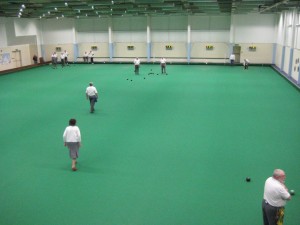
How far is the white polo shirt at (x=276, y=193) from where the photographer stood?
5.58 meters

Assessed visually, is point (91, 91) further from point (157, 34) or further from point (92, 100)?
point (157, 34)

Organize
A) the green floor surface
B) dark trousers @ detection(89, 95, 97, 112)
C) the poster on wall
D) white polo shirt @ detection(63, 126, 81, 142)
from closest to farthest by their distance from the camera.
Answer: the green floor surface → white polo shirt @ detection(63, 126, 81, 142) → dark trousers @ detection(89, 95, 97, 112) → the poster on wall

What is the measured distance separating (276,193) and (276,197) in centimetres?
9

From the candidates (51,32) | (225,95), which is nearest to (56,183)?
(225,95)

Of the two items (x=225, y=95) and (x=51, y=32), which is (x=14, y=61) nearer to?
(x=51, y=32)

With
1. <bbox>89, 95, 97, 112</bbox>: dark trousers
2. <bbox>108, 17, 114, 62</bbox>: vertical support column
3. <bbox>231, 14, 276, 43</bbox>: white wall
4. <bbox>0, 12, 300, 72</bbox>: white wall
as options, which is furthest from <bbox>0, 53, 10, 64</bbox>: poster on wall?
<bbox>231, 14, 276, 43</bbox>: white wall

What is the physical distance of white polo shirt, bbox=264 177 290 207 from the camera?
18.3 feet

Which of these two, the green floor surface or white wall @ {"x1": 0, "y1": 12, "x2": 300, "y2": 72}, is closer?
the green floor surface

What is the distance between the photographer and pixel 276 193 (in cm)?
563

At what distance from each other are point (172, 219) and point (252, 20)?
114 feet

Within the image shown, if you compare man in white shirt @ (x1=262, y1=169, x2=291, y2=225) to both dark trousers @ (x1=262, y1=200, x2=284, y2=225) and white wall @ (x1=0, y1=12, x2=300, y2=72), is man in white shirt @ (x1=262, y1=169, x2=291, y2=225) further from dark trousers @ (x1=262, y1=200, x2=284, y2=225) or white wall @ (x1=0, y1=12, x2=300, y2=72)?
white wall @ (x1=0, y1=12, x2=300, y2=72)

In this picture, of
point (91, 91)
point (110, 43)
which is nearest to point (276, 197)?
point (91, 91)

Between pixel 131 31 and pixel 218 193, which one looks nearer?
pixel 218 193

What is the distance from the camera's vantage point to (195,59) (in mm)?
40625
